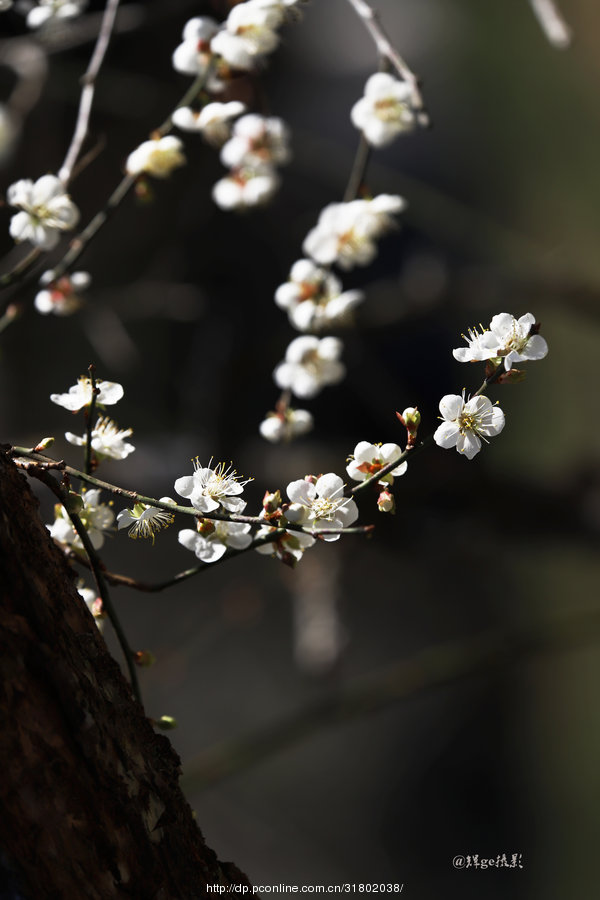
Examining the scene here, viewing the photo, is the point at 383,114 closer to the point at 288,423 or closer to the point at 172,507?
the point at 288,423

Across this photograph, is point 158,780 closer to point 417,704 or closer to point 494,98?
point 417,704

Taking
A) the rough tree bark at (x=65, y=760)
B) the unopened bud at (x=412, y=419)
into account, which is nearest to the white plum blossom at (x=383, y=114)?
the unopened bud at (x=412, y=419)

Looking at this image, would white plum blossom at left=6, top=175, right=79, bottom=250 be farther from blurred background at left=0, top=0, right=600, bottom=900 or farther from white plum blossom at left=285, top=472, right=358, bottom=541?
blurred background at left=0, top=0, right=600, bottom=900

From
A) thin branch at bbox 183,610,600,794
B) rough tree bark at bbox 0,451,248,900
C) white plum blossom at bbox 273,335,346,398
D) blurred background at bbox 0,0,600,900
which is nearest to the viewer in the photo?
rough tree bark at bbox 0,451,248,900

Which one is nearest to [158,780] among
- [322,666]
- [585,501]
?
[322,666]

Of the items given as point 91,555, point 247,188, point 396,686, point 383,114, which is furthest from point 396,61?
point 396,686

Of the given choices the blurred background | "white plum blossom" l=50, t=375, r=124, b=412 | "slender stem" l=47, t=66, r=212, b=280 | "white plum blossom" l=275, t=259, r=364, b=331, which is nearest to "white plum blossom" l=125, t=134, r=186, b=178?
"slender stem" l=47, t=66, r=212, b=280
